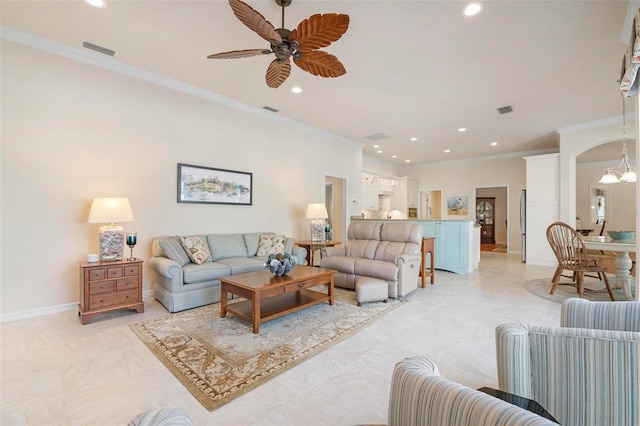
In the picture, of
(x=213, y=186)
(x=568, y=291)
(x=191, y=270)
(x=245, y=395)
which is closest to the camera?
(x=245, y=395)

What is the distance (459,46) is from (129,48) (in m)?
3.77

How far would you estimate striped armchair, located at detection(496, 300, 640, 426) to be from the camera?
95cm

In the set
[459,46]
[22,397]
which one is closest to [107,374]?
[22,397]

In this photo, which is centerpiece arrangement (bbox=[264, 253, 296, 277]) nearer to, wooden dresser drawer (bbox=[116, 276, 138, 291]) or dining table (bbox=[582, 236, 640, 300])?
wooden dresser drawer (bbox=[116, 276, 138, 291])

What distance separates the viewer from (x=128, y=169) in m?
3.80

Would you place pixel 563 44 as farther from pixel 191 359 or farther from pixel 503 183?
pixel 503 183

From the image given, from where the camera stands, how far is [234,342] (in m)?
2.58

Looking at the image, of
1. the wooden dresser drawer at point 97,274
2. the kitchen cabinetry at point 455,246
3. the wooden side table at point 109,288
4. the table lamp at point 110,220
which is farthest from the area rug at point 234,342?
the kitchen cabinetry at point 455,246

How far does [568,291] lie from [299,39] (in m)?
5.14

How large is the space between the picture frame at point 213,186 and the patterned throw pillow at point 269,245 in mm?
776

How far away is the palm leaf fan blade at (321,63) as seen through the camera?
2473 millimetres

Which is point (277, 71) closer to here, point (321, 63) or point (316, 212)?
point (321, 63)

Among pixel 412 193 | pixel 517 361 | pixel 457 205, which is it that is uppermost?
pixel 412 193

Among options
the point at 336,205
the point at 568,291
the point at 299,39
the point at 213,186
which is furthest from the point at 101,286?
the point at 568,291
